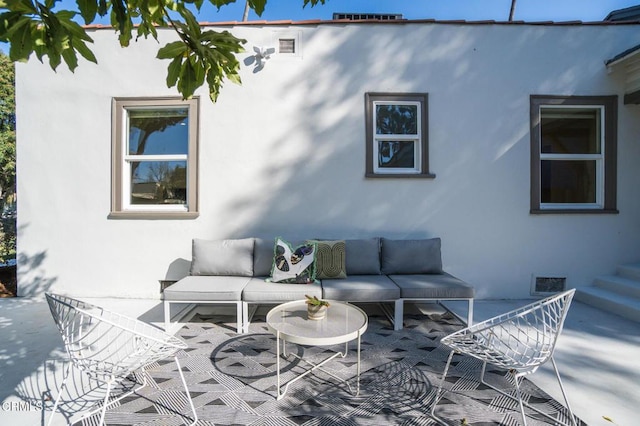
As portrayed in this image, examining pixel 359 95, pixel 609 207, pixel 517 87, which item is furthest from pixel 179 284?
pixel 609 207

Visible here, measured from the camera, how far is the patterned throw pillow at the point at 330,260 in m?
3.71

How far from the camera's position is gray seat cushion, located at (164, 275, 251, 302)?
318 centimetres

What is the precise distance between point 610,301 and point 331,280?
3420 mm

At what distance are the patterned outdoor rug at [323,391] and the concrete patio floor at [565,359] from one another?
1.02ft

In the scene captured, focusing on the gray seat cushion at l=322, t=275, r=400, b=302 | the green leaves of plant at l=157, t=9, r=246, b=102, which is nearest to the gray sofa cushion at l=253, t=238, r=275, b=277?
the gray seat cushion at l=322, t=275, r=400, b=302

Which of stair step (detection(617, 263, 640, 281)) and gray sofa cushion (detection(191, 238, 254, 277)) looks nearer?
gray sofa cushion (detection(191, 238, 254, 277))

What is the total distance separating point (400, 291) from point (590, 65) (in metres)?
4.27

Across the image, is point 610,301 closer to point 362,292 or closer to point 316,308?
point 362,292

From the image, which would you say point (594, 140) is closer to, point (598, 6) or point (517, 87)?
point (517, 87)

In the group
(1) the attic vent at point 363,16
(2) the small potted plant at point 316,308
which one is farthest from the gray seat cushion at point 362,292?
(1) the attic vent at point 363,16

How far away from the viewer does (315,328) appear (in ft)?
7.47

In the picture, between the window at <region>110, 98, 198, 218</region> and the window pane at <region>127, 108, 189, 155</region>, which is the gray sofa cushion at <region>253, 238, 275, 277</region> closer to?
the window at <region>110, 98, 198, 218</region>

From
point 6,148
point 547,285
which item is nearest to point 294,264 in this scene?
point 547,285

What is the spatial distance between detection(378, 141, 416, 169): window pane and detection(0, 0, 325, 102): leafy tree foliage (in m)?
3.10
